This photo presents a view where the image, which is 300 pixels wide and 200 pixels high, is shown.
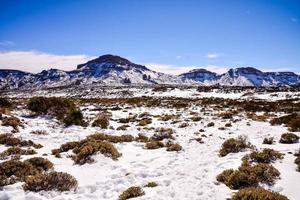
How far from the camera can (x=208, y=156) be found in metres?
14.5

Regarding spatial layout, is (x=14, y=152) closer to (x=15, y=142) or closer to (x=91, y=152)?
(x=15, y=142)

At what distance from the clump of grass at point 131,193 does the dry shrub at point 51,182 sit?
6.22ft

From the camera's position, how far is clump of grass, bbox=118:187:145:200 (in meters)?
9.55

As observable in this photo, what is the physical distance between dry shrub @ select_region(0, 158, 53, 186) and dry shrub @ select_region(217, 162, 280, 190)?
6.46 meters

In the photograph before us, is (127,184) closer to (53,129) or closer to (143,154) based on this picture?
(143,154)

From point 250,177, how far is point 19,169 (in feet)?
26.0

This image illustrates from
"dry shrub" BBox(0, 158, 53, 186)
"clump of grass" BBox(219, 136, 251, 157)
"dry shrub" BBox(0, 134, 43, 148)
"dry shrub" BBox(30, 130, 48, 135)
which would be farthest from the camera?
"dry shrub" BBox(30, 130, 48, 135)

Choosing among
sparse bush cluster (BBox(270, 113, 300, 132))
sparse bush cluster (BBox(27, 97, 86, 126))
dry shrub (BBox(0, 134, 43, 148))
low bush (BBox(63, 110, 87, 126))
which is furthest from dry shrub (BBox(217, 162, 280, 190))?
sparse bush cluster (BBox(27, 97, 86, 126))

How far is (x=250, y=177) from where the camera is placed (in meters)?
10.0

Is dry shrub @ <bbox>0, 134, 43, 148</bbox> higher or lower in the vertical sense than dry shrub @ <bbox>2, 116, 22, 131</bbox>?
lower

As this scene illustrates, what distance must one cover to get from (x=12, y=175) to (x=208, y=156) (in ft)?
26.4

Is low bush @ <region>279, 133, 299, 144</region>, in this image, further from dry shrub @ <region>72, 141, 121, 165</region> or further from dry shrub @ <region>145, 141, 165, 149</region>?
dry shrub @ <region>72, 141, 121, 165</region>

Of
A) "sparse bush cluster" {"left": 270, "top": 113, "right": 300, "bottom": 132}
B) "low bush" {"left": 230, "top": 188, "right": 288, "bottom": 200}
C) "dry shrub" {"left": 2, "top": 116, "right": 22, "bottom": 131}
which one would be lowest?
"dry shrub" {"left": 2, "top": 116, "right": 22, "bottom": 131}

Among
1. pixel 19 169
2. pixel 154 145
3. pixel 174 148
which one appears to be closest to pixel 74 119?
pixel 154 145
